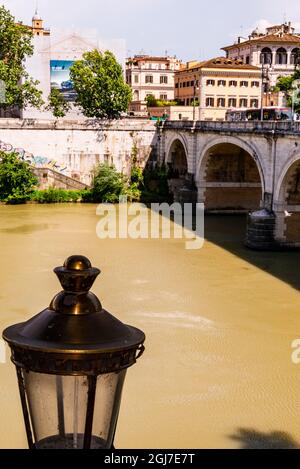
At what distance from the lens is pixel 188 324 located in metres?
14.9

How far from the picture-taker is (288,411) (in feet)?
34.9

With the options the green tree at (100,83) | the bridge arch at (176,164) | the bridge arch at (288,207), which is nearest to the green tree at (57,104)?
the green tree at (100,83)

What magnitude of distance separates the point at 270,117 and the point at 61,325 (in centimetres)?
3621

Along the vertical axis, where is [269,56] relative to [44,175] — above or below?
above

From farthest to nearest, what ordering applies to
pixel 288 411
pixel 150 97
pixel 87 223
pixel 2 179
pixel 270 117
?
pixel 150 97, pixel 270 117, pixel 2 179, pixel 87 223, pixel 288 411

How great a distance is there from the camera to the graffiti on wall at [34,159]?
34812mm

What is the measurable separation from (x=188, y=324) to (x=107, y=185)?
20.2m

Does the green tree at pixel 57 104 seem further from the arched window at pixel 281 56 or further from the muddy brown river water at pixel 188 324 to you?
the arched window at pixel 281 56

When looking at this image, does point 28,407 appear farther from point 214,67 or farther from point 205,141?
point 214,67

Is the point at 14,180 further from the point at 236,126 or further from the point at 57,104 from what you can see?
the point at 236,126

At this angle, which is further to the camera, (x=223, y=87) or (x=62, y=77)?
(x=223, y=87)

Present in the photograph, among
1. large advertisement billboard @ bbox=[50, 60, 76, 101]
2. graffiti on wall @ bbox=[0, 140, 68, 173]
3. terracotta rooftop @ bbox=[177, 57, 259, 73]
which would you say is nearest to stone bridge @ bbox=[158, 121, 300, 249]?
graffiti on wall @ bbox=[0, 140, 68, 173]

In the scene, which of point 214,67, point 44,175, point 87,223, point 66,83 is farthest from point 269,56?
point 87,223

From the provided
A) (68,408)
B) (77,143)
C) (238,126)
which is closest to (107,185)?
(77,143)
